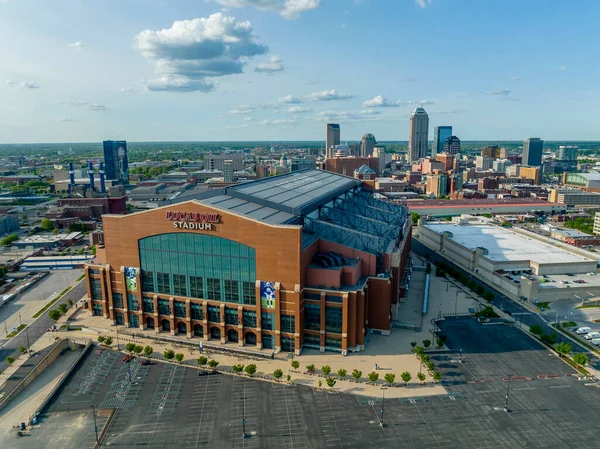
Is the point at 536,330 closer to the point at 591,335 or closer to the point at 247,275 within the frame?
the point at 591,335

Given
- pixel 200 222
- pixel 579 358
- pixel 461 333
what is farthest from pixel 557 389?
pixel 200 222

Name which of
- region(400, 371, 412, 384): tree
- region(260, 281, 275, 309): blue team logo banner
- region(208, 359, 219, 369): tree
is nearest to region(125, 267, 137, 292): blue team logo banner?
region(208, 359, 219, 369): tree

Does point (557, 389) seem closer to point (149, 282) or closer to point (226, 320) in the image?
point (226, 320)

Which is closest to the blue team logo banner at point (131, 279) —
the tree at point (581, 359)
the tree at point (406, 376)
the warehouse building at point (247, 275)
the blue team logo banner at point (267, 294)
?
the warehouse building at point (247, 275)

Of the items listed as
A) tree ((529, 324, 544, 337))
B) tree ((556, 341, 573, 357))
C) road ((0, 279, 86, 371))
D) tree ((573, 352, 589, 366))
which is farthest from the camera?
tree ((529, 324, 544, 337))

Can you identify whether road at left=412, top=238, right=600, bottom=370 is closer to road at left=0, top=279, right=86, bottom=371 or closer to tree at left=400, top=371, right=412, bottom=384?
tree at left=400, top=371, right=412, bottom=384
